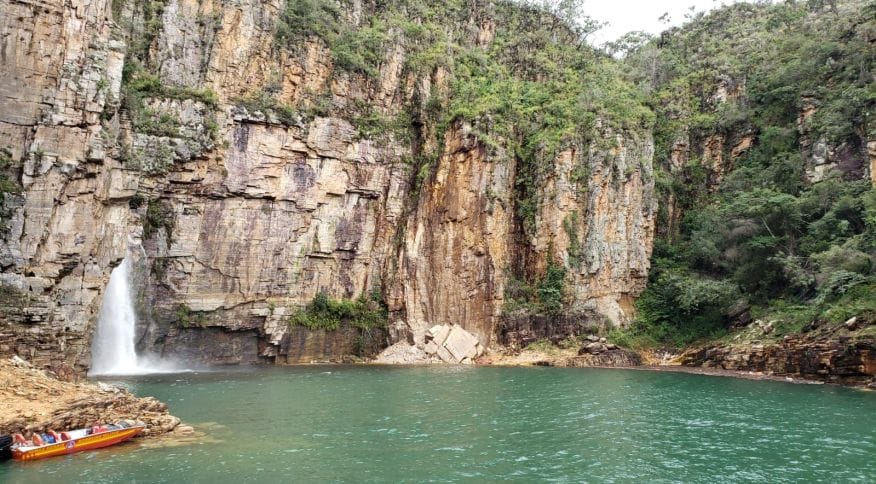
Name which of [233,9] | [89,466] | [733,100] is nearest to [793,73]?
[733,100]

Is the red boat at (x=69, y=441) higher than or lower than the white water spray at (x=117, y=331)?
lower

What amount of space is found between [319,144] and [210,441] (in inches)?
950

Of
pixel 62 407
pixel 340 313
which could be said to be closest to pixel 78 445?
pixel 62 407

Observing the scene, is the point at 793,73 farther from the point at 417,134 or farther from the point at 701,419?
the point at 701,419

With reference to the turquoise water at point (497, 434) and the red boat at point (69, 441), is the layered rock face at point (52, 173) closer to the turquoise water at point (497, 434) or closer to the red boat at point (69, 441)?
the turquoise water at point (497, 434)

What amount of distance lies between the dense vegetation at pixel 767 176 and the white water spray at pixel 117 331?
28921mm

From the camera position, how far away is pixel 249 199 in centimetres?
3438

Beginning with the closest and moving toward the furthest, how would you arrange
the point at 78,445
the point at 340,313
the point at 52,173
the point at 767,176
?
the point at 78,445, the point at 52,173, the point at 340,313, the point at 767,176

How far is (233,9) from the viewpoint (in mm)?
34500

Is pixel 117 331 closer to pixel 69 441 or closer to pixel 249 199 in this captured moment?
pixel 249 199

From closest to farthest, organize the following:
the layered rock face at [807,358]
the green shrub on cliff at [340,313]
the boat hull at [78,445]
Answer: the boat hull at [78,445] → the layered rock face at [807,358] → the green shrub on cliff at [340,313]

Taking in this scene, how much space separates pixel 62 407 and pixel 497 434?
1150 cm

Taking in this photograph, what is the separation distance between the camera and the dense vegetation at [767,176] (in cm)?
3038

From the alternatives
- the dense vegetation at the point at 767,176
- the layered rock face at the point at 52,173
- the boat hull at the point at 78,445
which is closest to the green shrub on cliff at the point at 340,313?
the layered rock face at the point at 52,173
